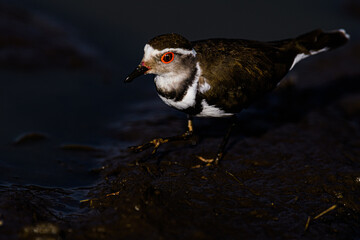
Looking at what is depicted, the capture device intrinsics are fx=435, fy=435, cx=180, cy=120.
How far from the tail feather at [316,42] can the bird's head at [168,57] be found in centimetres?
194

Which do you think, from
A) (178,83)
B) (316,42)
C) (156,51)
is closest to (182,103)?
(178,83)

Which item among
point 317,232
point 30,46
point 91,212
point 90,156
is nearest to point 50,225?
point 91,212

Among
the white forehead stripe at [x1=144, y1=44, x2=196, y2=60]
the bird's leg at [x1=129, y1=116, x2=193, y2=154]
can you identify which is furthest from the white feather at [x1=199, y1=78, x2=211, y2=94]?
the bird's leg at [x1=129, y1=116, x2=193, y2=154]

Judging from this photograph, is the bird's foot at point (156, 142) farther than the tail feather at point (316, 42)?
No

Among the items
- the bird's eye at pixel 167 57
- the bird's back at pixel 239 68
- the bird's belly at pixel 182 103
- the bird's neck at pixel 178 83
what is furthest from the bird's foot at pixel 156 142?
the bird's eye at pixel 167 57

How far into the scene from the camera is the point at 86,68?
8.73 metres

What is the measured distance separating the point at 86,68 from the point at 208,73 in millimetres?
4188

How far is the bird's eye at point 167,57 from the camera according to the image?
5120 mm

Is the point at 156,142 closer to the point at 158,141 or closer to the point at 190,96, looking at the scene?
the point at 158,141

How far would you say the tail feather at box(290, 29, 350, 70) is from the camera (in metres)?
6.44

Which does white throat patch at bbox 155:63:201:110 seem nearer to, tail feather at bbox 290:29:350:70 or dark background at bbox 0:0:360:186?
dark background at bbox 0:0:360:186

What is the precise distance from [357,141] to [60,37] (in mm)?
6239

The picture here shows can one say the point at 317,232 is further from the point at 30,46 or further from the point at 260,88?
the point at 30,46

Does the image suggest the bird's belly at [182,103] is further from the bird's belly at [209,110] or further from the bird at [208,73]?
the bird's belly at [209,110]
